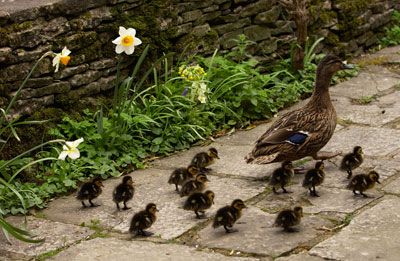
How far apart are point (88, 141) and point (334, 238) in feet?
9.31

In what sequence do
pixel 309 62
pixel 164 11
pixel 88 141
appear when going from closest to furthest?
1. pixel 88 141
2. pixel 164 11
3. pixel 309 62

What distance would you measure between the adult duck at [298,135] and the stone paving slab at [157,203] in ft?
0.87

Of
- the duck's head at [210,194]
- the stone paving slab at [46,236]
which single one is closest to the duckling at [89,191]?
the stone paving slab at [46,236]

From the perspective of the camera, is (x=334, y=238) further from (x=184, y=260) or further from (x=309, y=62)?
(x=309, y=62)

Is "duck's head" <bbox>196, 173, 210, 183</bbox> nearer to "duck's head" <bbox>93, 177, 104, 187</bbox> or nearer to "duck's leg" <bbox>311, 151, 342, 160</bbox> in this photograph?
"duck's head" <bbox>93, 177, 104, 187</bbox>

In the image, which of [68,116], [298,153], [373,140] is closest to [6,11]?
[68,116]

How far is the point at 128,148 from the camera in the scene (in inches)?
344

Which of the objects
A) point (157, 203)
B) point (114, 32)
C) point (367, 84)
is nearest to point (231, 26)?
point (367, 84)

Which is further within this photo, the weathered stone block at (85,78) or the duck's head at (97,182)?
the weathered stone block at (85,78)

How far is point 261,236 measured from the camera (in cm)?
675

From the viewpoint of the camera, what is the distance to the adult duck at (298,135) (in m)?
7.97

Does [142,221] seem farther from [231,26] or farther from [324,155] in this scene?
[231,26]

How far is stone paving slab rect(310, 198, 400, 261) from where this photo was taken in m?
6.26

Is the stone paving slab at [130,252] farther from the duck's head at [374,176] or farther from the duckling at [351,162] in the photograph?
the duckling at [351,162]
